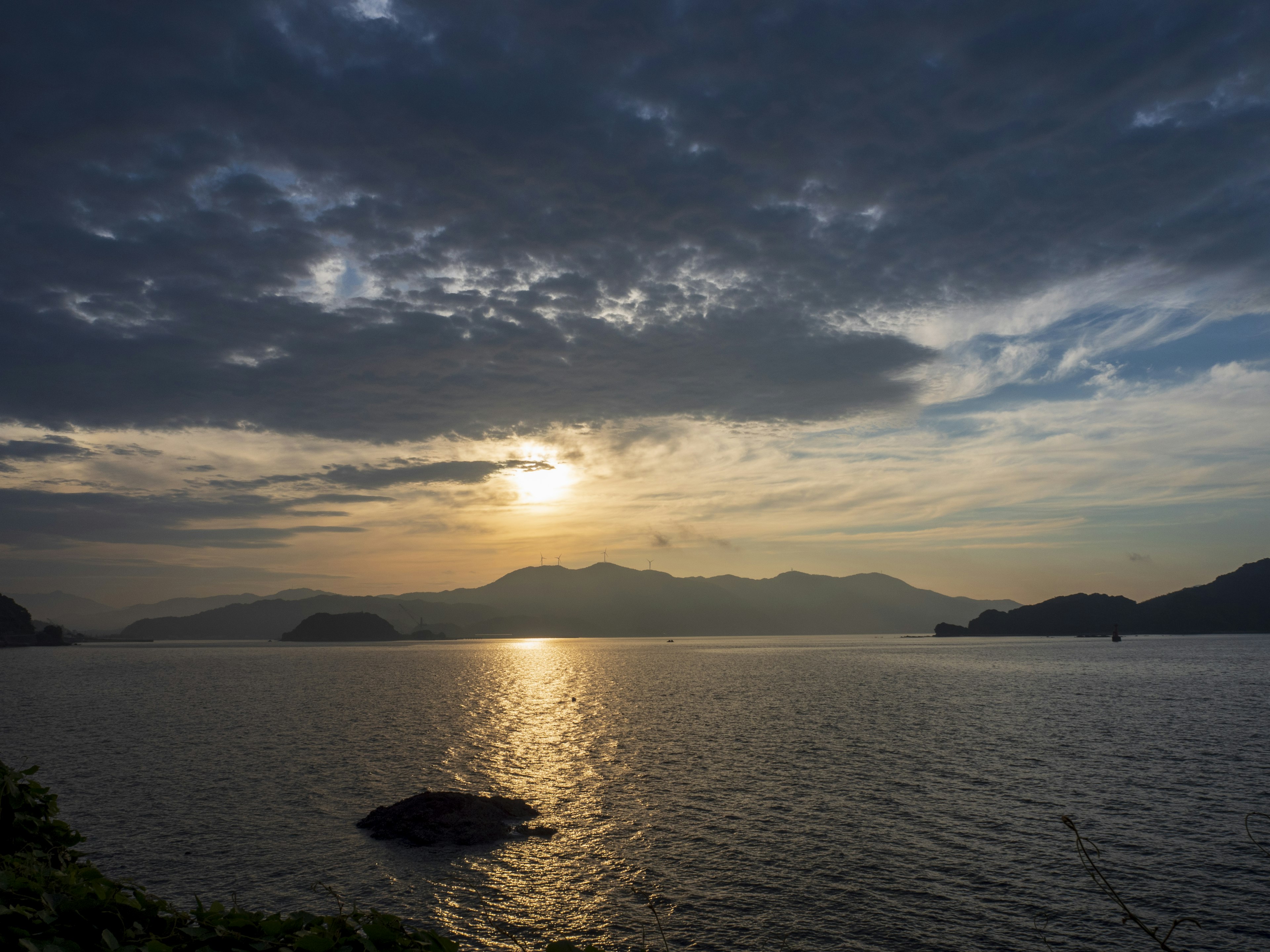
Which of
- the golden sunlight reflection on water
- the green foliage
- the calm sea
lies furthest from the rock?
the green foliage

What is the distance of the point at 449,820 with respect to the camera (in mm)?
41812

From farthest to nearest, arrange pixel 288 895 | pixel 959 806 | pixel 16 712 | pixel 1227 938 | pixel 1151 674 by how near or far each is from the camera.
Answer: pixel 1151 674, pixel 16 712, pixel 959 806, pixel 288 895, pixel 1227 938

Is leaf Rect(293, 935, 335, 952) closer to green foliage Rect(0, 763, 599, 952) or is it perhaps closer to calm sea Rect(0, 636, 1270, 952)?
green foliage Rect(0, 763, 599, 952)

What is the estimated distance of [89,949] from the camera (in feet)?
29.6

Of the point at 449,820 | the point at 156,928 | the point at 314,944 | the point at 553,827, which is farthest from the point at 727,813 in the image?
the point at 314,944

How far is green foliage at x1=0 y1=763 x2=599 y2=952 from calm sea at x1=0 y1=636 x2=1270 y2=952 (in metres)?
21.2

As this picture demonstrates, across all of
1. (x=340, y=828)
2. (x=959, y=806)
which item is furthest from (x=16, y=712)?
(x=959, y=806)

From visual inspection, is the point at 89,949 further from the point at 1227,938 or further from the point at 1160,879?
the point at 1160,879

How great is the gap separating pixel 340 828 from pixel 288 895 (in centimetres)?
1085

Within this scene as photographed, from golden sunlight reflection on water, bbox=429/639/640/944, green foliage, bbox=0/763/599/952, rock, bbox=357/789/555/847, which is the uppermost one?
green foliage, bbox=0/763/599/952

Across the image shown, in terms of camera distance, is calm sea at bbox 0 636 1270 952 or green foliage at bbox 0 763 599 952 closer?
green foliage at bbox 0 763 599 952

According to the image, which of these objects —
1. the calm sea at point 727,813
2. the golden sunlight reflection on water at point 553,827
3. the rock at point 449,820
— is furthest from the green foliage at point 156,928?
the rock at point 449,820

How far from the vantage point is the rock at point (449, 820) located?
40.5 metres

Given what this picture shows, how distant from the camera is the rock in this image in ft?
133
